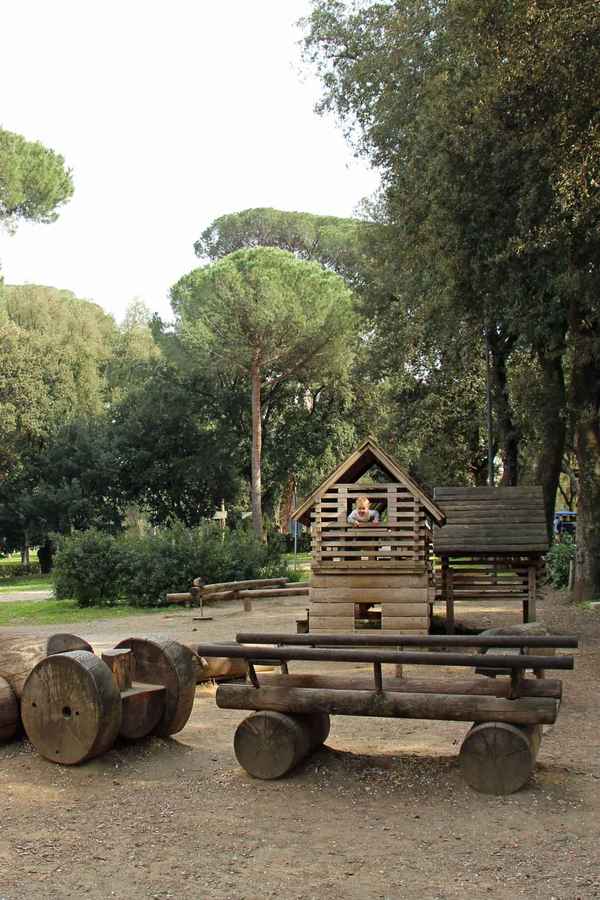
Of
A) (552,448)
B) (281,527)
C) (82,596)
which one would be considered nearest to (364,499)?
(552,448)

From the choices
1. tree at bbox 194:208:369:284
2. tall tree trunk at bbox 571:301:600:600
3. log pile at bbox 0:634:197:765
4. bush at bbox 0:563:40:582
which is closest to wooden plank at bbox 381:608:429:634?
log pile at bbox 0:634:197:765

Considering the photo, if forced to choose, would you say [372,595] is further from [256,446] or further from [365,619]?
[256,446]

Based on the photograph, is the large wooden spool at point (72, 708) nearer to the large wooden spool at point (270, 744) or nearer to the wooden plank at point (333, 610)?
the large wooden spool at point (270, 744)

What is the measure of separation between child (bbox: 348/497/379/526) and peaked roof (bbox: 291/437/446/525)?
0.56m

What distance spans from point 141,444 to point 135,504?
308cm

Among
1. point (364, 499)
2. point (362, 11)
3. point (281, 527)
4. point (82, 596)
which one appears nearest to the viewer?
point (364, 499)

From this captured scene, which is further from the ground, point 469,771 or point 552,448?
point 552,448

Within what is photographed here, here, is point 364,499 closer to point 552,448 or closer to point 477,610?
point 477,610

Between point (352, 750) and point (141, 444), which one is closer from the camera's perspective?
point (352, 750)

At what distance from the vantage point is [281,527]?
59250 mm

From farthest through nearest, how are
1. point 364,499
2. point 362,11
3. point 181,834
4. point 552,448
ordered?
point 552,448
point 362,11
point 364,499
point 181,834

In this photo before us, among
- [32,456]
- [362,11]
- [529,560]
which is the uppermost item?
[362,11]

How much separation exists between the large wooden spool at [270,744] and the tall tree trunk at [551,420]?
58.8 ft

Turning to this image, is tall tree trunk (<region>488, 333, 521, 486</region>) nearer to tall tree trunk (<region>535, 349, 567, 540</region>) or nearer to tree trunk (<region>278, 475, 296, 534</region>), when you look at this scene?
tall tree trunk (<region>535, 349, 567, 540</region>)
